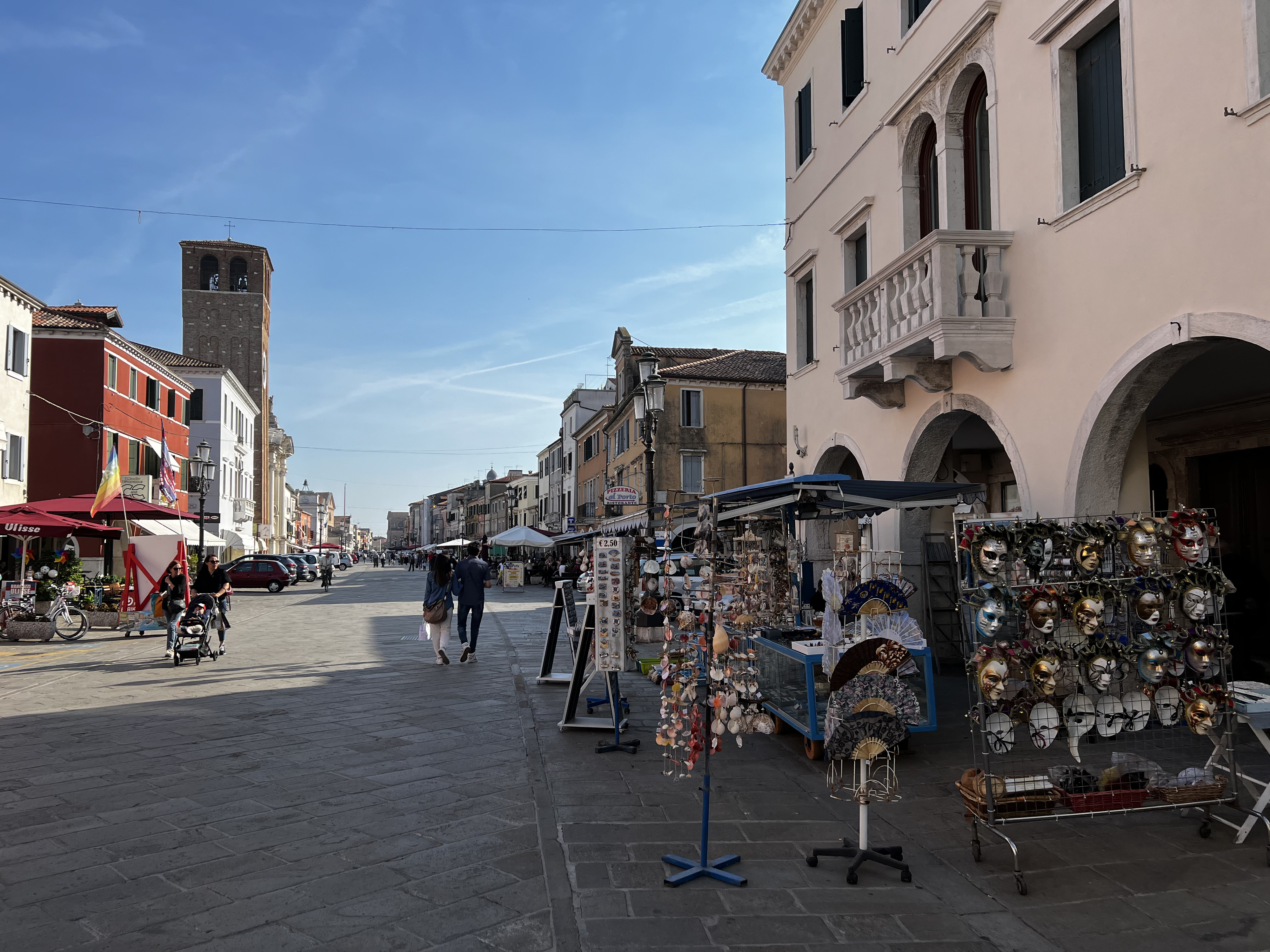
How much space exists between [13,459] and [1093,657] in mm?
27663

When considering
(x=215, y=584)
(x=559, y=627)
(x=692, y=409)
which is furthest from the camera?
(x=692, y=409)

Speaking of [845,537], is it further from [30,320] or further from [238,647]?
[30,320]

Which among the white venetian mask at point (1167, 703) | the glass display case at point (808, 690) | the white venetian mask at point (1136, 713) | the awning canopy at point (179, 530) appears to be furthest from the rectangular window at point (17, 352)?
the white venetian mask at point (1167, 703)

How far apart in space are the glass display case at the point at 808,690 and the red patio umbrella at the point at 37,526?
46.2 ft

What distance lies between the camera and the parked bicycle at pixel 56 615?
1603cm

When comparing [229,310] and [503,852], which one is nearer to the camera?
[503,852]

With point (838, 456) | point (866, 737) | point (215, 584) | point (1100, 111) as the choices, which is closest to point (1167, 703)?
point (866, 737)

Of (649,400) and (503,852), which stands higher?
(649,400)

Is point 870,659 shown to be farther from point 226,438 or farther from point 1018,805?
point 226,438

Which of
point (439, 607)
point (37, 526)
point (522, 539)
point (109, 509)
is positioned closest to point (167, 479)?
point (109, 509)

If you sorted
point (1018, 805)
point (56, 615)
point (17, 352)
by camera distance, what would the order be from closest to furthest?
1. point (1018, 805)
2. point (56, 615)
3. point (17, 352)

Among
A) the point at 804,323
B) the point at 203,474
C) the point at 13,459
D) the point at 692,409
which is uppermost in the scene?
the point at 692,409

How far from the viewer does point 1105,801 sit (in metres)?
4.80

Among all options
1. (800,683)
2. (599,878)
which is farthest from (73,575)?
(599,878)
